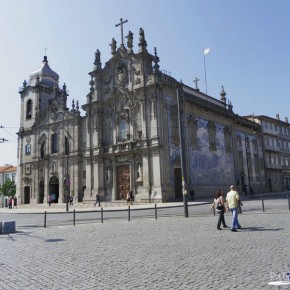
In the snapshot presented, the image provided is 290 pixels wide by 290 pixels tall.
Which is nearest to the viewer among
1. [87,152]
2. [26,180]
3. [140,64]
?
[140,64]

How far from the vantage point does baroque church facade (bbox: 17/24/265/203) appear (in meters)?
35.1

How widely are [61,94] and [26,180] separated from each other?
1526 cm

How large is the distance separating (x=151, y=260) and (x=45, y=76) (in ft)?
170

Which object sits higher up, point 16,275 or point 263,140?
point 263,140

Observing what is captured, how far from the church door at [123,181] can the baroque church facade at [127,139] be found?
12cm

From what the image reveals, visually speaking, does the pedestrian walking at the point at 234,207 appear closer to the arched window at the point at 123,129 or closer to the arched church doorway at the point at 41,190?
the arched window at the point at 123,129

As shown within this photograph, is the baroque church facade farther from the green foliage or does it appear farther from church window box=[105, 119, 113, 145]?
the green foliage

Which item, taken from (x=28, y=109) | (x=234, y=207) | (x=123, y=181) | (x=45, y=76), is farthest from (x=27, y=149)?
(x=234, y=207)

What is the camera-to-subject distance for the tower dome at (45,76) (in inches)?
2119

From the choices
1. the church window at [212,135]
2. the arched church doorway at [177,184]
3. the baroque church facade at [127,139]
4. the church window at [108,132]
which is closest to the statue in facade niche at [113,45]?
the baroque church facade at [127,139]

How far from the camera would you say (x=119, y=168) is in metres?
38.2

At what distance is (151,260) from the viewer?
293 inches

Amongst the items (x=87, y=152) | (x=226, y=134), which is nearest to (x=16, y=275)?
(x=87, y=152)

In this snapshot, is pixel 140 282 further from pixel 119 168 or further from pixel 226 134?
pixel 226 134
